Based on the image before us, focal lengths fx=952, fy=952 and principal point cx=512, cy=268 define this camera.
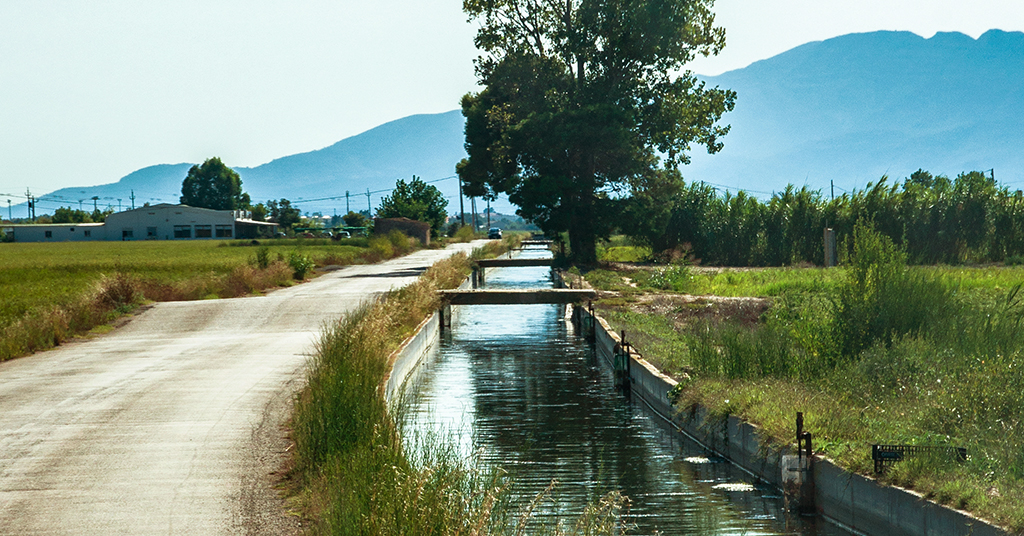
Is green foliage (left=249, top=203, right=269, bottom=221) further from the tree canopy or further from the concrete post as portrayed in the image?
the concrete post

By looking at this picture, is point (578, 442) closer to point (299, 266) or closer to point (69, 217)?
point (299, 266)

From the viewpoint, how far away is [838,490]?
8.84 m

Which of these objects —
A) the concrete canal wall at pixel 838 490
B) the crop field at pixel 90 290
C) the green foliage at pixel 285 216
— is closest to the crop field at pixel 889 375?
the concrete canal wall at pixel 838 490

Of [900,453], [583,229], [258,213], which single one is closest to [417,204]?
[583,229]

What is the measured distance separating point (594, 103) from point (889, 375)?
28687mm

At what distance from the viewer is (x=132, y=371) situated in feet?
51.0

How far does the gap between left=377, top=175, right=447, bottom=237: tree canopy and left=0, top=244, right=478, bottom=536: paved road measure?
87099 millimetres

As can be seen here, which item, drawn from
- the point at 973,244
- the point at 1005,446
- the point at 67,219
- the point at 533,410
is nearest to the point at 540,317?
the point at 533,410

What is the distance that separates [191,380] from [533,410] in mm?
5281

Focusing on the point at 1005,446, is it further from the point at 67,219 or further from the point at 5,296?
the point at 67,219

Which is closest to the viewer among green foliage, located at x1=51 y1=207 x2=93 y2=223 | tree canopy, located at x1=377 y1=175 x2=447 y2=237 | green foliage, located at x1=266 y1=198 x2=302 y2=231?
tree canopy, located at x1=377 y1=175 x2=447 y2=237

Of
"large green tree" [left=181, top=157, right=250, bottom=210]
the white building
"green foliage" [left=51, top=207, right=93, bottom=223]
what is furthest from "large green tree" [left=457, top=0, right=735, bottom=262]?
"large green tree" [left=181, top=157, right=250, bottom=210]

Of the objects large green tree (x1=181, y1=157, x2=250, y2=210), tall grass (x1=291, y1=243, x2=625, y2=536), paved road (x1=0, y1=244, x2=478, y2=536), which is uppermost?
large green tree (x1=181, y1=157, x2=250, y2=210)

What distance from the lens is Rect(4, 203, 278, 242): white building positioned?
133 meters
